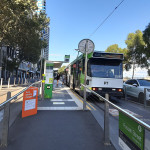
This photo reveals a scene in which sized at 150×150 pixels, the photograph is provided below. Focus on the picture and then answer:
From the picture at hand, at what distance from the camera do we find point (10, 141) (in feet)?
10.8

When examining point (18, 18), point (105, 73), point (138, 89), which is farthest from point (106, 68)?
point (18, 18)

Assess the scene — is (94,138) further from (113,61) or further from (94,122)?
(113,61)

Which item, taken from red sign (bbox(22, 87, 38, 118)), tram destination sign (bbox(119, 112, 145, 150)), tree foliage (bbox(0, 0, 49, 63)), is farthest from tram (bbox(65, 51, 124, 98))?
tree foliage (bbox(0, 0, 49, 63))

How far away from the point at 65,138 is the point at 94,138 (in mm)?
690

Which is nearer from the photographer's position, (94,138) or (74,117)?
(94,138)

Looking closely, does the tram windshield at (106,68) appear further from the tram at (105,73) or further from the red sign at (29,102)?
the red sign at (29,102)

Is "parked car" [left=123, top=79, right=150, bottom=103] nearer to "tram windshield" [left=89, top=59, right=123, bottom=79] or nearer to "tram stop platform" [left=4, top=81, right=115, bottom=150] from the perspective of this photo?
"tram windshield" [left=89, top=59, right=123, bottom=79]

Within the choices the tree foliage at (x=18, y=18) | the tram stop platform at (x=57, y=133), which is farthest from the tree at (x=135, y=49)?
the tram stop platform at (x=57, y=133)

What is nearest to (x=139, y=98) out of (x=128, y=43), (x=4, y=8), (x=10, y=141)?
(x=10, y=141)

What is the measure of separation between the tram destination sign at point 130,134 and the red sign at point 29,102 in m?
3.36

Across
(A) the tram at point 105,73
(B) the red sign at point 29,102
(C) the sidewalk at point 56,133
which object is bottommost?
(C) the sidewalk at point 56,133

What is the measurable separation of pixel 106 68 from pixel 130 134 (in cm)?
697

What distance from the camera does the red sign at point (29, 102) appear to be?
4.86 metres

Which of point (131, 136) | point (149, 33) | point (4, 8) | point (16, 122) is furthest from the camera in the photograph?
point (149, 33)
